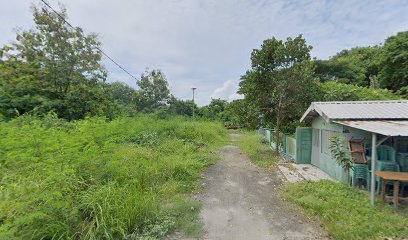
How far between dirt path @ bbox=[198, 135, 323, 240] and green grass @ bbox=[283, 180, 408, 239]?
1.15ft

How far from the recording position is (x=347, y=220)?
130 inches

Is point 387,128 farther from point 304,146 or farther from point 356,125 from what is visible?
point 304,146

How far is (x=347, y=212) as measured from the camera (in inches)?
140

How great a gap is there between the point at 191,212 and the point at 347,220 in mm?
A: 2917

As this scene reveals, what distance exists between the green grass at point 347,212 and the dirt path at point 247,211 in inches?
13.8

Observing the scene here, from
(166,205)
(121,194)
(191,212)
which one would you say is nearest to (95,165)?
(121,194)

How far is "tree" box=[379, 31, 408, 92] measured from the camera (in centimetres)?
1386

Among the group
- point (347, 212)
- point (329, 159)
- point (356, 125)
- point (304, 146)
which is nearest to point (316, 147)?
point (304, 146)

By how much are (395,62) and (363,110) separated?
14.3 m

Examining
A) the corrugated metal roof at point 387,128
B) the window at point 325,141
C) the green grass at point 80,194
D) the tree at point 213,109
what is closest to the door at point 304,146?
the window at point 325,141

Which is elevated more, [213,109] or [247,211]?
[213,109]

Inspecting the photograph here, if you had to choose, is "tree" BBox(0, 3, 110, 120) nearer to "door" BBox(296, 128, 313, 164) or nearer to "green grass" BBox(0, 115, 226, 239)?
"green grass" BBox(0, 115, 226, 239)

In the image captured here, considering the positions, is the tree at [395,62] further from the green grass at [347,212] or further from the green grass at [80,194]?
the green grass at [80,194]

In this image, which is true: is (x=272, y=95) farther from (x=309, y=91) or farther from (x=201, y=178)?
(x=201, y=178)
